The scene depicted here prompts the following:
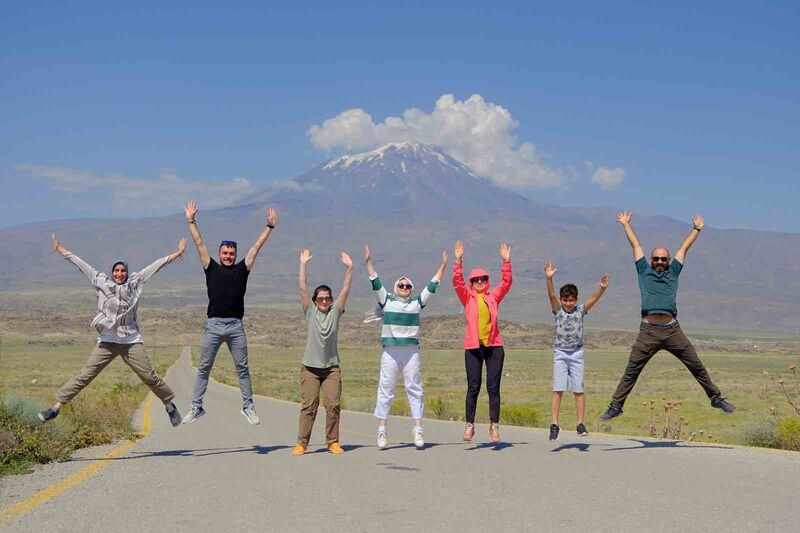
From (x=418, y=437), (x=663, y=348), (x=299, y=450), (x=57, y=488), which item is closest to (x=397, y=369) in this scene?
(x=418, y=437)

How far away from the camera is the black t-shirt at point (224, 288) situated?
37.0 feet

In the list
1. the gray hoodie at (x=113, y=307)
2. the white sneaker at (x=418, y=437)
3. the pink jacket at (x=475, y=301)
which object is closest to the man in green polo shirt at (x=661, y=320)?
the pink jacket at (x=475, y=301)

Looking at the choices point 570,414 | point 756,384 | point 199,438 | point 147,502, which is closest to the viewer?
point 147,502

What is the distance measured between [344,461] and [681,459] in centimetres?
392

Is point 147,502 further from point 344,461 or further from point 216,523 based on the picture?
point 344,461

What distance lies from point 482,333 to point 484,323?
13cm

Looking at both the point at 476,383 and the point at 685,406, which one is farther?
the point at 685,406

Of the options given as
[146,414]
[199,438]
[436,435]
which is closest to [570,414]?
[146,414]

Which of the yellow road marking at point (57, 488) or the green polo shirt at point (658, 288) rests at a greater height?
the green polo shirt at point (658, 288)

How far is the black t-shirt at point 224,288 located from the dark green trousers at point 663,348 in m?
4.73

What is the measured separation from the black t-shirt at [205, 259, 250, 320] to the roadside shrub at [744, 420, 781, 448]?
25.7 feet

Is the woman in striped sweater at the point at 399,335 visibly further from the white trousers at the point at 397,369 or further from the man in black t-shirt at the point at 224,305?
the man in black t-shirt at the point at 224,305

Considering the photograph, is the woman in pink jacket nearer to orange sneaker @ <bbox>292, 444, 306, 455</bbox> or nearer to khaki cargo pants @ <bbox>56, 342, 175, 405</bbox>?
orange sneaker @ <bbox>292, 444, 306, 455</bbox>

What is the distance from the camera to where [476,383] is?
12.3 m
